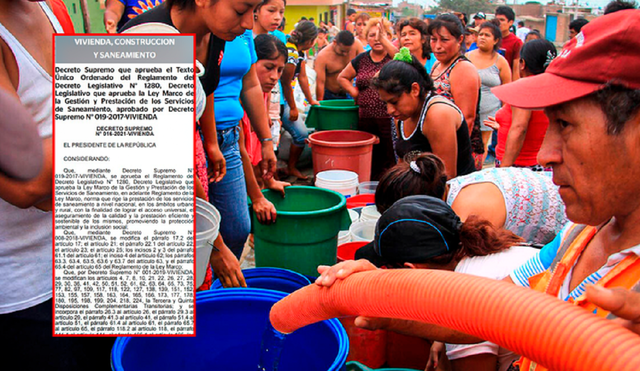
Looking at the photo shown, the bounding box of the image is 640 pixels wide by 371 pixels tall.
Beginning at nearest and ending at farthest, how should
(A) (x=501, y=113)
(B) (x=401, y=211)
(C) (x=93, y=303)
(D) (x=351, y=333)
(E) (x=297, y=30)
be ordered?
(C) (x=93, y=303) → (B) (x=401, y=211) → (D) (x=351, y=333) → (A) (x=501, y=113) → (E) (x=297, y=30)

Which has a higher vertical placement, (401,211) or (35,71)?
(35,71)

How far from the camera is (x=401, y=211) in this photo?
1.80 m

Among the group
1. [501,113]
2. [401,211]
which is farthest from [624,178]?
[501,113]

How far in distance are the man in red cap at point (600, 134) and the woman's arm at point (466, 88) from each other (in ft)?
9.75

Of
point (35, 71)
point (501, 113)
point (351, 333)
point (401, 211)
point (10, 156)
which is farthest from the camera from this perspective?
point (501, 113)

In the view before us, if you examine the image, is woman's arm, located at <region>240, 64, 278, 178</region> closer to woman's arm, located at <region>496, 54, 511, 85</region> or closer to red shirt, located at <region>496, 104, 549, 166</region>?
red shirt, located at <region>496, 104, 549, 166</region>

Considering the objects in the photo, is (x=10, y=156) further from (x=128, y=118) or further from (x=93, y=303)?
(x=93, y=303)

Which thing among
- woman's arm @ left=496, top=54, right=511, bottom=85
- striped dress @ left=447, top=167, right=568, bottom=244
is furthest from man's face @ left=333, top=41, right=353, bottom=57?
striped dress @ left=447, top=167, right=568, bottom=244

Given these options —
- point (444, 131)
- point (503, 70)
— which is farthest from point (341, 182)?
point (503, 70)

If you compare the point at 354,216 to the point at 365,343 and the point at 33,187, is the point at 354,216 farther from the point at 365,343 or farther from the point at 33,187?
the point at 33,187

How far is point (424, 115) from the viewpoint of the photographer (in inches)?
123

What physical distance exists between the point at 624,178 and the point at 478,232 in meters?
0.94
